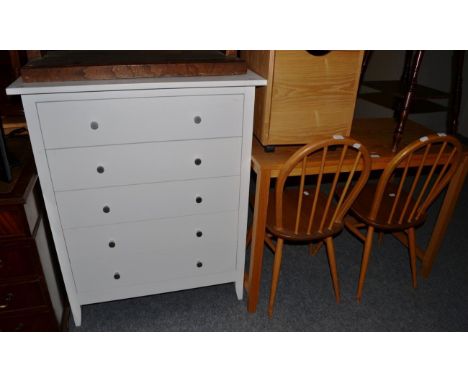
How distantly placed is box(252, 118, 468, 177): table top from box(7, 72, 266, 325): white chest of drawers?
112mm

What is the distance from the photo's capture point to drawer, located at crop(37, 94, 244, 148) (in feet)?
4.26

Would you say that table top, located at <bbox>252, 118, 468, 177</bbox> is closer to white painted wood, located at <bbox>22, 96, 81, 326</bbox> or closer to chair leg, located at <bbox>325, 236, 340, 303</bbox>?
chair leg, located at <bbox>325, 236, 340, 303</bbox>

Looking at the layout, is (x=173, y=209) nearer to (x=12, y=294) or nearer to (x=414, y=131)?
(x=12, y=294)

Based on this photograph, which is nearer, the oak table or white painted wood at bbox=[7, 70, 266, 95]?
white painted wood at bbox=[7, 70, 266, 95]

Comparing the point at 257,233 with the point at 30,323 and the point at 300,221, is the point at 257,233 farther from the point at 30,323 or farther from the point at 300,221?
the point at 30,323

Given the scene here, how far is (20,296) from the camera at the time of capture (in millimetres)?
1480

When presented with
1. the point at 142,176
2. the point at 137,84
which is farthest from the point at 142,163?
the point at 137,84

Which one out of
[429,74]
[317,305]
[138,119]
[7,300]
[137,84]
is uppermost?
[137,84]

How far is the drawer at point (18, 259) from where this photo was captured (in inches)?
54.0

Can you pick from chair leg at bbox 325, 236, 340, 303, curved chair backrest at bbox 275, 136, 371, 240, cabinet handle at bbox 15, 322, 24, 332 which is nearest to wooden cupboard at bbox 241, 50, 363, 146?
curved chair backrest at bbox 275, 136, 371, 240

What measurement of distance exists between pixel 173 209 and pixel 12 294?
0.70 metres

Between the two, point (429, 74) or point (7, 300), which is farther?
point (429, 74)

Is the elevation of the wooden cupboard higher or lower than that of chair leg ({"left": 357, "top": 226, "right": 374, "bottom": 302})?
higher

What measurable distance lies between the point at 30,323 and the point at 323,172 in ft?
4.56
